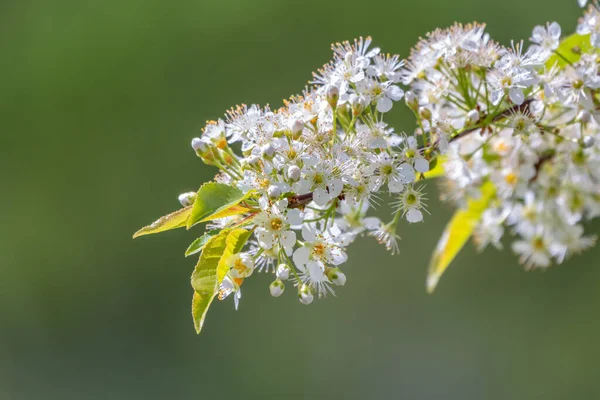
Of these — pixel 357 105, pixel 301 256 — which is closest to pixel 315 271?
pixel 301 256

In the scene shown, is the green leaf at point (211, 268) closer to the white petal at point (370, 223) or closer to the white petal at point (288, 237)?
the white petal at point (288, 237)

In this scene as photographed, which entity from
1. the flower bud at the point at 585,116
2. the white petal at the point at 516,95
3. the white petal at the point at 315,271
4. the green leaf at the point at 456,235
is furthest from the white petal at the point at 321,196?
the green leaf at the point at 456,235

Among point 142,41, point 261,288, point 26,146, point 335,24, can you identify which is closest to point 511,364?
point 261,288

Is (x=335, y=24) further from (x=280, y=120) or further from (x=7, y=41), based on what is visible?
(x=280, y=120)

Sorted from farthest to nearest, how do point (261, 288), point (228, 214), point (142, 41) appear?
1. point (142, 41)
2. point (261, 288)
3. point (228, 214)

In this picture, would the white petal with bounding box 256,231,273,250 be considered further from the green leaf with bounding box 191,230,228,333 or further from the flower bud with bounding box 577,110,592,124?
the flower bud with bounding box 577,110,592,124

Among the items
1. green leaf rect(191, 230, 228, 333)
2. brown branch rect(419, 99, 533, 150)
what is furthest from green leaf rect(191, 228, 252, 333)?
A: brown branch rect(419, 99, 533, 150)

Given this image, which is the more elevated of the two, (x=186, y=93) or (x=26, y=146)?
(x=26, y=146)
